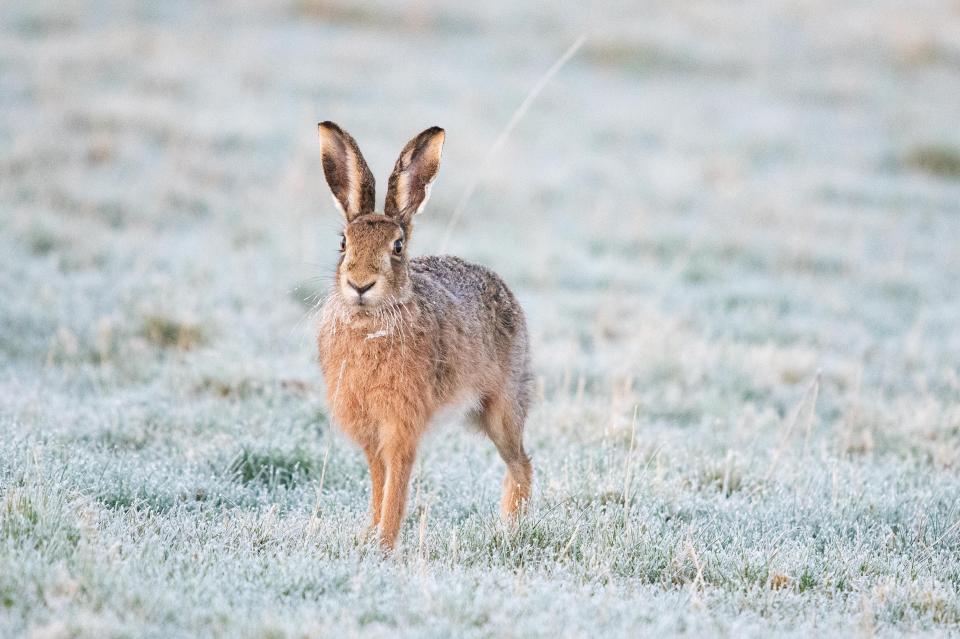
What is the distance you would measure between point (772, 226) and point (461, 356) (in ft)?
29.8

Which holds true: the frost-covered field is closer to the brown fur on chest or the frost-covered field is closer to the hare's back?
the brown fur on chest

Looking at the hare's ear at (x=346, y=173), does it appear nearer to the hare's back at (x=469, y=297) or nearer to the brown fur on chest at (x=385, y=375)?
the hare's back at (x=469, y=297)

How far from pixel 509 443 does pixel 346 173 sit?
4.84 feet

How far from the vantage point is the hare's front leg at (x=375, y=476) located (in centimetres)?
476

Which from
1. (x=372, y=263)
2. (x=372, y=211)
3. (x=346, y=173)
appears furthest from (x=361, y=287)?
(x=346, y=173)

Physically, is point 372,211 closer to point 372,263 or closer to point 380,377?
point 372,263

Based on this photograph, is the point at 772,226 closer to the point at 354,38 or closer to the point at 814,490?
the point at 814,490

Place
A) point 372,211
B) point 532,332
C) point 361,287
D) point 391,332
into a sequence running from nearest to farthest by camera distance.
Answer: point 361,287, point 391,332, point 372,211, point 532,332

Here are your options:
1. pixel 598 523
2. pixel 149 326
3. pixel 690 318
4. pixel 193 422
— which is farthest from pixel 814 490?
pixel 149 326

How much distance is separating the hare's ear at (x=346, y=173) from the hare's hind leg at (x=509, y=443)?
3.69ft

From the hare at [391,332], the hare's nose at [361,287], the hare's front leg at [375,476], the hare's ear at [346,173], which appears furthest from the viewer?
the hare's front leg at [375,476]

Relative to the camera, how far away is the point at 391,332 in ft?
14.8

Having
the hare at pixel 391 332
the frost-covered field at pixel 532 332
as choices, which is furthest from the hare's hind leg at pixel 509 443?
the frost-covered field at pixel 532 332

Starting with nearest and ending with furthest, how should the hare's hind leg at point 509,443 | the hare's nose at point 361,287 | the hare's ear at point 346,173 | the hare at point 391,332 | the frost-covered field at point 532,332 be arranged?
the frost-covered field at point 532,332 < the hare's nose at point 361,287 < the hare at point 391,332 < the hare's ear at point 346,173 < the hare's hind leg at point 509,443
